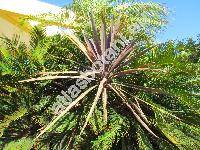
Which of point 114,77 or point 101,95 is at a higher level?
point 114,77

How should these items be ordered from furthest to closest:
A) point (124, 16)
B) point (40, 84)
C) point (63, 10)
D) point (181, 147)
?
point (63, 10)
point (124, 16)
point (40, 84)
point (181, 147)

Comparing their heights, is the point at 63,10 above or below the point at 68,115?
above

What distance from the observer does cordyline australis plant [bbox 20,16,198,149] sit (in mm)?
3730

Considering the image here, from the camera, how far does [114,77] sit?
407 cm

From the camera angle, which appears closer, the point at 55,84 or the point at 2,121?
the point at 2,121

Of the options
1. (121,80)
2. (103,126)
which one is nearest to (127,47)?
(121,80)

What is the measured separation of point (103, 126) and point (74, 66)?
34.1 inches

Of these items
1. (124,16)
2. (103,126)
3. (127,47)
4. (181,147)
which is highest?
(124,16)

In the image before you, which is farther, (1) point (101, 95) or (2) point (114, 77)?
(2) point (114, 77)

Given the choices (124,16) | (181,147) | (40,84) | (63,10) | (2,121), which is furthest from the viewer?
(63,10)

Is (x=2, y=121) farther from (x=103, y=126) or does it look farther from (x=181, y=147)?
(x=181, y=147)

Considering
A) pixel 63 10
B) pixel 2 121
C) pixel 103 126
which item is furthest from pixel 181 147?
pixel 63 10

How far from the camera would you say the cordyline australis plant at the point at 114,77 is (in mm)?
3730

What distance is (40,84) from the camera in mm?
4078
